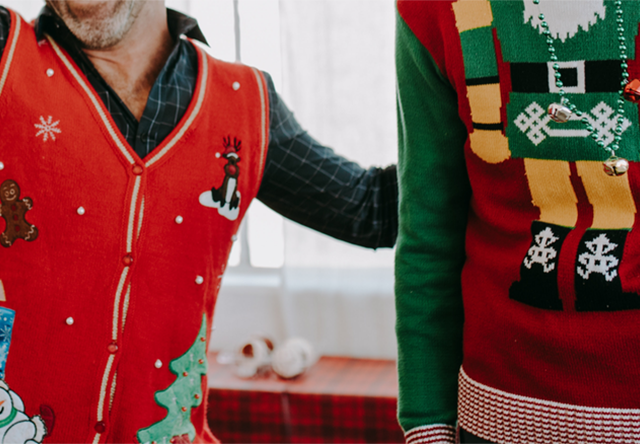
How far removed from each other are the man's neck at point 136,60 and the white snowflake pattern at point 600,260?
0.72m

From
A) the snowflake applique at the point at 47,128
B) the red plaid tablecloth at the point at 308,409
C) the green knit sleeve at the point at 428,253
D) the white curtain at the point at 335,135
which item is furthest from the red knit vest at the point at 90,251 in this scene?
the white curtain at the point at 335,135

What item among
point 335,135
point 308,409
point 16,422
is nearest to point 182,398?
point 16,422

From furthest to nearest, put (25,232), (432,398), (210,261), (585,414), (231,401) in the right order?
(231,401), (210,261), (25,232), (432,398), (585,414)

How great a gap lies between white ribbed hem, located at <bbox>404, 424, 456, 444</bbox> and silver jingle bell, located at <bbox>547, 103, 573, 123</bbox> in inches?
16.1

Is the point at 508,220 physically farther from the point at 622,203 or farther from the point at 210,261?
the point at 210,261

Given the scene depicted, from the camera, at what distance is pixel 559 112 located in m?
0.65

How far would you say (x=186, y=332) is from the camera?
995 millimetres

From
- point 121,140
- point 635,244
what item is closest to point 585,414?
point 635,244

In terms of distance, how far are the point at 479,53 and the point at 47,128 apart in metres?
0.64

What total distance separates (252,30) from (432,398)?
1648mm

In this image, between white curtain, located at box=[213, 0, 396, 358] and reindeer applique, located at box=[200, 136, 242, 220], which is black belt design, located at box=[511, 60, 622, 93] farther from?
white curtain, located at box=[213, 0, 396, 358]

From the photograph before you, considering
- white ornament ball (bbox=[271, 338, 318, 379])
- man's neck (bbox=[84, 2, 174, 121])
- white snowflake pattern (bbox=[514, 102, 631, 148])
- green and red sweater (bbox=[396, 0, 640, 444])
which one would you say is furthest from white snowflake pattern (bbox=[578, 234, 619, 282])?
white ornament ball (bbox=[271, 338, 318, 379])

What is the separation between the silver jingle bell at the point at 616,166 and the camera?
0.63m

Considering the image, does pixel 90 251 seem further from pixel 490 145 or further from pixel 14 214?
pixel 490 145
